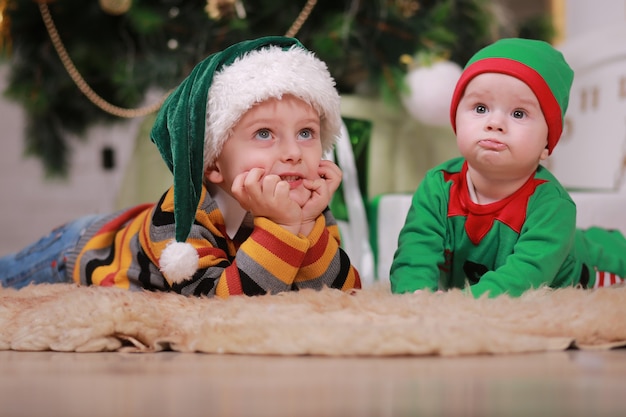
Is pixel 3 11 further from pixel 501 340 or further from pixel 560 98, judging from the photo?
pixel 501 340

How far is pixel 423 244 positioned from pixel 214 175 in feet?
1.10

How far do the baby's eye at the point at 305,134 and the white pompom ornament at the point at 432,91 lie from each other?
0.82 metres

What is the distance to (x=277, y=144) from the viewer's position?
117 centimetres

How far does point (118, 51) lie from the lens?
235 cm

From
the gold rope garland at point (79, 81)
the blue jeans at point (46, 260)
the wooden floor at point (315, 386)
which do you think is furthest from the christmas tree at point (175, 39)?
the wooden floor at point (315, 386)

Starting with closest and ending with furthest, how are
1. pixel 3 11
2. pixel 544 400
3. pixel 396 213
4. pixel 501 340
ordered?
1. pixel 544 400
2. pixel 501 340
3. pixel 396 213
4. pixel 3 11

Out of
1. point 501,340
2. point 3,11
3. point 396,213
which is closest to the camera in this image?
point 501,340

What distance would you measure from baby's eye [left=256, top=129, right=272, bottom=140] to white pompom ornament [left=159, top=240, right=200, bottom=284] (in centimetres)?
19

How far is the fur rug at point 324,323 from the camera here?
90cm

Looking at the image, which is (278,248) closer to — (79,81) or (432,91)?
(432,91)

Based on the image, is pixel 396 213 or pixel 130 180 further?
pixel 130 180

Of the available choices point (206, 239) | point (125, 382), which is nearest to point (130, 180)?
point (206, 239)

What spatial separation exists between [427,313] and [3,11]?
172cm

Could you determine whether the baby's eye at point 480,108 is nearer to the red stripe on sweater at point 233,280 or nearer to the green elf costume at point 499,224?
the green elf costume at point 499,224
